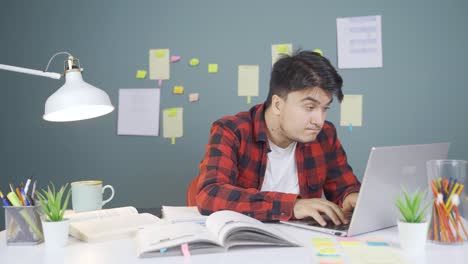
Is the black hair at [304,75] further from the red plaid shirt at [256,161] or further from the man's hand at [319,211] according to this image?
the man's hand at [319,211]

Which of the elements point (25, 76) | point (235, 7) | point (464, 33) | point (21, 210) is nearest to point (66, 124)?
point (25, 76)

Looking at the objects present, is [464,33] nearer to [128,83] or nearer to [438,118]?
[438,118]

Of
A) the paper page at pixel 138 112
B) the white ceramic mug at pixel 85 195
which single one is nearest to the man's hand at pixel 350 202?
the white ceramic mug at pixel 85 195

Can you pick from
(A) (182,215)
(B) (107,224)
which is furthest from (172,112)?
(B) (107,224)

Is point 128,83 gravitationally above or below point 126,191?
above

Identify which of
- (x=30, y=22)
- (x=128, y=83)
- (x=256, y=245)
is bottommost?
(x=256, y=245)

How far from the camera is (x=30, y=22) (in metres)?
2.69

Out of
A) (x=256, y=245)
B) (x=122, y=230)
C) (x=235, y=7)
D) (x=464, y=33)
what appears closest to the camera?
(x=256, y=245)

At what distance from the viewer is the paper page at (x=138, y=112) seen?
2.58 m

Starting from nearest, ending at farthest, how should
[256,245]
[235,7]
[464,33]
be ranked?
1. [256,245]
2. [464,33]
3. [235,7]

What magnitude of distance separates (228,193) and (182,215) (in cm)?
14

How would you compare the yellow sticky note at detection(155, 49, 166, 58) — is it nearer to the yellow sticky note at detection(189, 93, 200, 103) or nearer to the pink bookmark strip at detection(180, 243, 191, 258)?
the yellow sticky note at detection(189, 93, 200, 103)

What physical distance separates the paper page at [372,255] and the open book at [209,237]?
0.39 feet

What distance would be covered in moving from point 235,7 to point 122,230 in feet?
5.55
